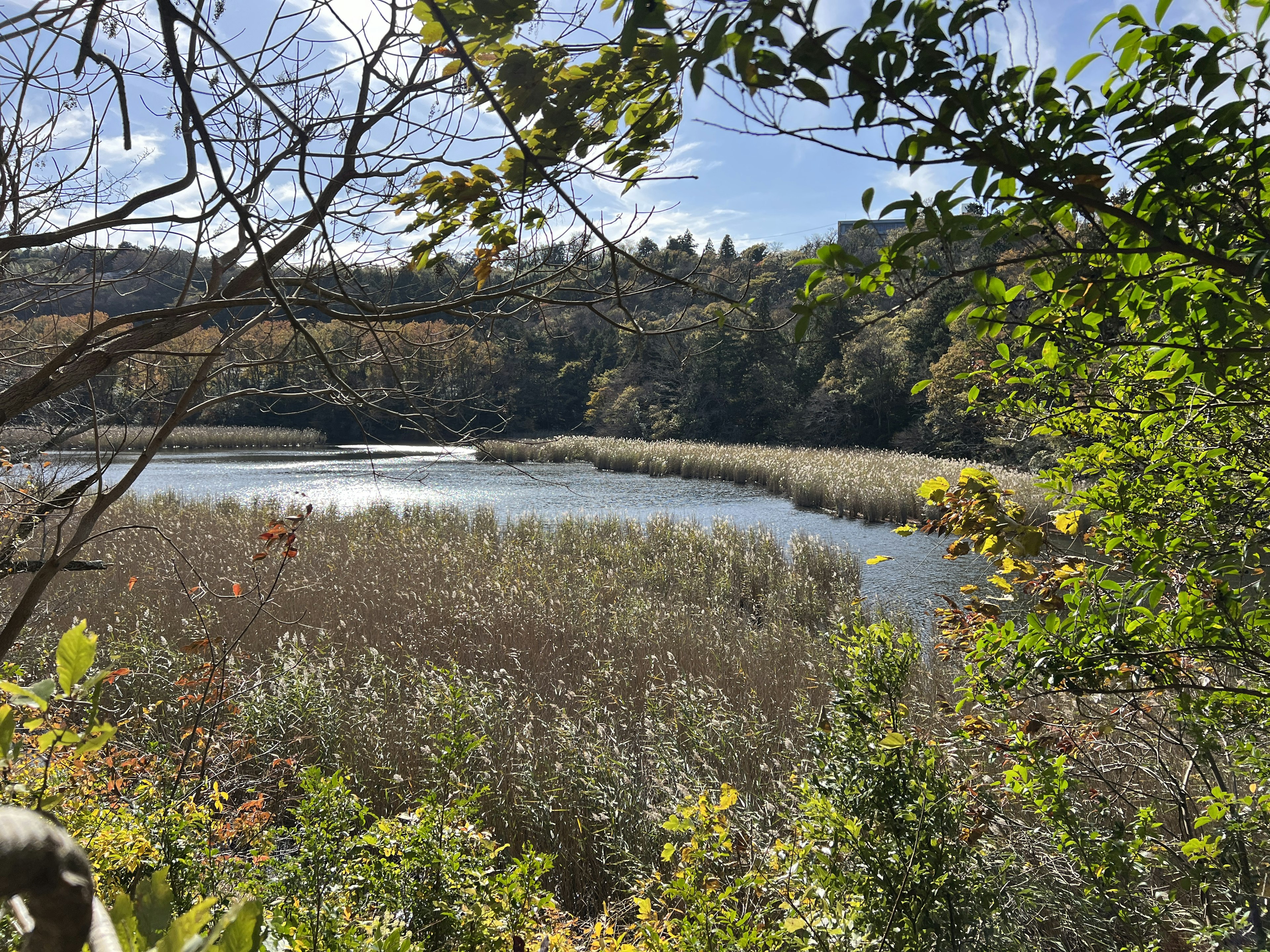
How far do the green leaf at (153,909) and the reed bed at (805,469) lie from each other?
974 cm

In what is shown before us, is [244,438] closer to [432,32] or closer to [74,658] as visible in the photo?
[432,32]

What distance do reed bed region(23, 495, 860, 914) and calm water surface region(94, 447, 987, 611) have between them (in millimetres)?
1172

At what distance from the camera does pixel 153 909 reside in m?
0.39

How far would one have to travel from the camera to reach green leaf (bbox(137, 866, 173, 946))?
38cm

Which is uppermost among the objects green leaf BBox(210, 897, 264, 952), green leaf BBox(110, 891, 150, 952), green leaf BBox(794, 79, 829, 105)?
green leaf BBox(794, 79, 829, 105)

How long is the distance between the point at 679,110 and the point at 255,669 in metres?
5.34

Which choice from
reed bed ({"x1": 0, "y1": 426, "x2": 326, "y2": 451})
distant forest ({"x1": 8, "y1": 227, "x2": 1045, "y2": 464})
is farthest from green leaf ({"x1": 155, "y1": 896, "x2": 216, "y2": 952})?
reed bed ({"x1": 0, "y1": 426, "x2": 326, "y2": 451})

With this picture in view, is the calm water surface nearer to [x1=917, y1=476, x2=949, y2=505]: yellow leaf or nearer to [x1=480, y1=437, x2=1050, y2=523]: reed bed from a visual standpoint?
[x1=480, y1=437, x2=1050, y2=523]: reed bed

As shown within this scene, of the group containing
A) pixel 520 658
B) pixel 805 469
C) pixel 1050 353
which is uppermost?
pixel 1050 353

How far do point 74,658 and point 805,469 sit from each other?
1922 cm

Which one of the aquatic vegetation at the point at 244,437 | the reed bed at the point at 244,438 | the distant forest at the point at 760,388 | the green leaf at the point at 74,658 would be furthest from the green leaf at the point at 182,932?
the aquatic vegetation at the point at 244,437

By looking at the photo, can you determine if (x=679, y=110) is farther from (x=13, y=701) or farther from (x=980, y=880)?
(x=980, y=880)

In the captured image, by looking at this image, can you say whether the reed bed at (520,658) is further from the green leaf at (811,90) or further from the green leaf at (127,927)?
the green leaf at (811,90)

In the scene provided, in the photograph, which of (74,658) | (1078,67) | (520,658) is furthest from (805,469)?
(74,658)
